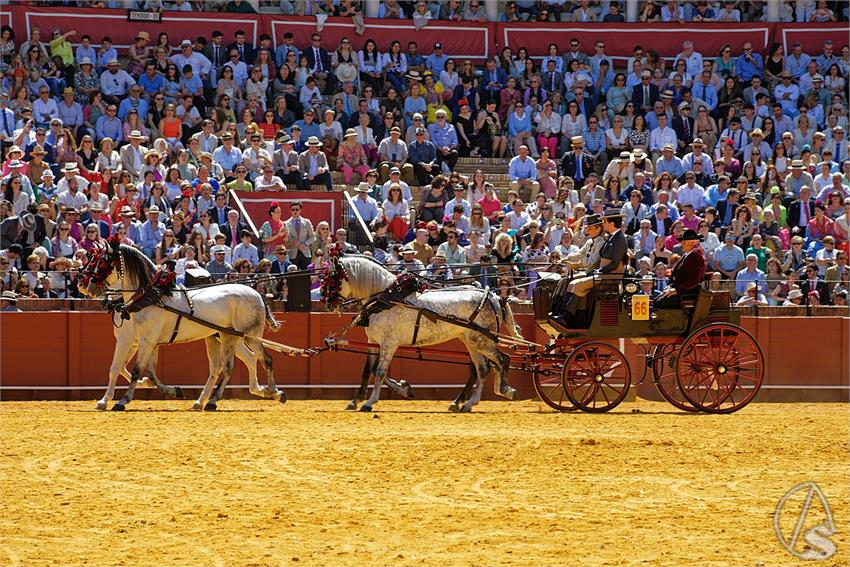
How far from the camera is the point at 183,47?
25.8 meters

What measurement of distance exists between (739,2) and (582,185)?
27.1ft

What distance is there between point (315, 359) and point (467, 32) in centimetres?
1136

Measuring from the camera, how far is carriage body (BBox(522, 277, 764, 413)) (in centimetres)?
1620

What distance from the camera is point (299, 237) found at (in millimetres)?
20984

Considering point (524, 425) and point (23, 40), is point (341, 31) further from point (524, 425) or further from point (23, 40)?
point (524, 425)

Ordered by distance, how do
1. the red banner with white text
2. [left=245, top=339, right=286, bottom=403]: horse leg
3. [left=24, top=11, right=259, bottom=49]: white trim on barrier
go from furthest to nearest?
[left=24, top=11, right=259, bottom=49]: white trim on barrier → the red banner with white text → [left=245, top=339, right=286, bottom=403]: horse leg

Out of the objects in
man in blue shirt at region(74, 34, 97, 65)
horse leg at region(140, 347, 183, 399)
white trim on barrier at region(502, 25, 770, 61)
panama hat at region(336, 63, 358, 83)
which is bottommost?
horse leg at region(140, 347, 183, 399)

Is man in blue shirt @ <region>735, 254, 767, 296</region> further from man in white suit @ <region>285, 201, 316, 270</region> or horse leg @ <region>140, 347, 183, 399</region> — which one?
horse leg @ <region>140, 347, 183, 399</region>

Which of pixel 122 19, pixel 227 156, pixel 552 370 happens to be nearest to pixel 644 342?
pixel 552 370

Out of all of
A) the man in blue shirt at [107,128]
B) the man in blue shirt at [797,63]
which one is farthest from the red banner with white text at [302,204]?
the man in blue shirt at [797,63]

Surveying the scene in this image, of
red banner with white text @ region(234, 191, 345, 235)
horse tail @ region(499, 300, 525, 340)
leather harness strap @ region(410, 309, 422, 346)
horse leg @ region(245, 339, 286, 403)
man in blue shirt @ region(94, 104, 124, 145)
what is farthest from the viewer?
man in blue shirt @ region(94, 104, 124, 145)

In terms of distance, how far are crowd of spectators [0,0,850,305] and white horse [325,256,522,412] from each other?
5.69 ft

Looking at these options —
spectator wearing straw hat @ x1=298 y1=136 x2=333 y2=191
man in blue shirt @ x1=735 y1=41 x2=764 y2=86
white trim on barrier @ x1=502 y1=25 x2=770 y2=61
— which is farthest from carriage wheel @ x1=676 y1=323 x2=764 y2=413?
white trim on barrier @ x1=502 y1=25 x2=770 y2=61

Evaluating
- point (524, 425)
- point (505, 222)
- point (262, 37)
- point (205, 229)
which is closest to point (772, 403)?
point (505, 222)
